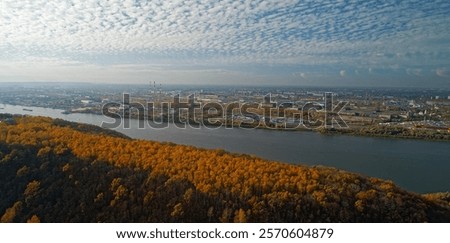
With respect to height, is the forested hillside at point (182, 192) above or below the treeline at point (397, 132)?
above

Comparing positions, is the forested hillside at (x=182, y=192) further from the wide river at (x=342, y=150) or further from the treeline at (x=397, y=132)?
the treeline at (x=397, y=132)

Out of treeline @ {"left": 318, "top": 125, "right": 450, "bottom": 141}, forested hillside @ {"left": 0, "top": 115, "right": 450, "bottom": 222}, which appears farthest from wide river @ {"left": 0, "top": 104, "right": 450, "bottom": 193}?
forested hillside @ {"left": 0, "top": 115, "right": 450, "bottom": 222}

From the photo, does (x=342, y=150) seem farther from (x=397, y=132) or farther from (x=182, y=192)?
(x=182, y=192)

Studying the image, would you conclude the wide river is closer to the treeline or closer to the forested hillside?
the treeline

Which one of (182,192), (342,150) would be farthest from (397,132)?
(182,192)

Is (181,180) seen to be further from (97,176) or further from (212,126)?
(212,126)

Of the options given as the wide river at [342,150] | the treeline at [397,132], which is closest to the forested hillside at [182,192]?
the wide river at [342,150]
